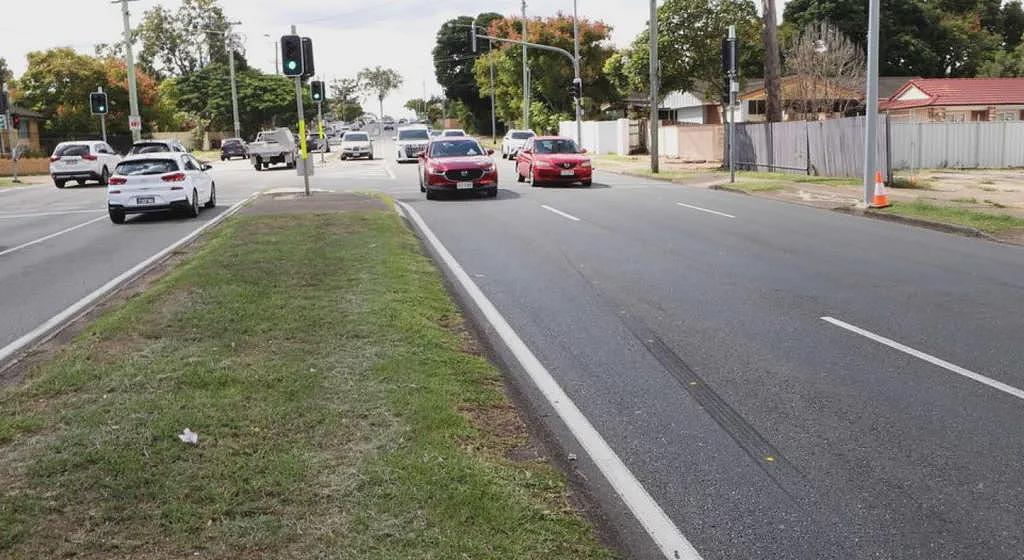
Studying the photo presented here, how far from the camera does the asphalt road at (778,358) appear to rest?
453cm

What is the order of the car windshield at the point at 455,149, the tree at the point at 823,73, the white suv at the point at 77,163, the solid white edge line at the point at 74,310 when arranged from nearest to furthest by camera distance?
the solid white edge line at the point at 74,310, the car windshield at the point at 455,149, the white suv at the point at 77,163, the tree at the point at 823,73

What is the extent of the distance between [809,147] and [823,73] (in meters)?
16.8

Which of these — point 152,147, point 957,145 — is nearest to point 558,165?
point 957,145

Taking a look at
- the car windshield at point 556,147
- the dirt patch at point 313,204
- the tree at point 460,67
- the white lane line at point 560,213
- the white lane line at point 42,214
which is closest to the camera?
the white lane line at point 560,213

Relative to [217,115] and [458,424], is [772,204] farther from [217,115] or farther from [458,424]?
[217,115]

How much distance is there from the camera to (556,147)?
28391 mm

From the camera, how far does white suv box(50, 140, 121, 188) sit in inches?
1373

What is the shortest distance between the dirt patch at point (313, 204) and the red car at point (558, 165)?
247 inches

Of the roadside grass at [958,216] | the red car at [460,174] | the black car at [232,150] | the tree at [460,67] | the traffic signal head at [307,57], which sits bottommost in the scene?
the roadside grass at [958,216]

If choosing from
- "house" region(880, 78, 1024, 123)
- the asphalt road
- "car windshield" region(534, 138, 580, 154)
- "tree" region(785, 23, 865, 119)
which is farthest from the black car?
the asphalt road

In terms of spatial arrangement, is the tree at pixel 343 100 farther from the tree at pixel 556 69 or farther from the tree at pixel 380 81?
the tree at pixel 556 69

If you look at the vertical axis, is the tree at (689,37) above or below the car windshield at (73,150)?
above

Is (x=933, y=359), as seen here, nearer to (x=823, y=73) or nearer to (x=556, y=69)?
(x=823, y=73)

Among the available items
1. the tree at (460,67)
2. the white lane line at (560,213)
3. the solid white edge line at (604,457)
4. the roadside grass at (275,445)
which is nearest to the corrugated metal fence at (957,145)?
the white lane line at (560,213)
